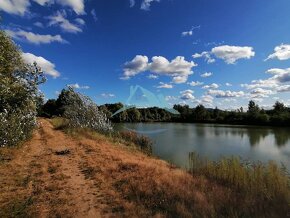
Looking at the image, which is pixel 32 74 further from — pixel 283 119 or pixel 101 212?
pixel 283 119

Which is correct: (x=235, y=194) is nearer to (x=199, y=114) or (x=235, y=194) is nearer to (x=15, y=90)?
(x=15, y=90)

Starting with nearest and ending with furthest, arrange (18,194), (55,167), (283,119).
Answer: (18,194)
(55,167)
(283,119)

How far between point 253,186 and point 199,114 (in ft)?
320

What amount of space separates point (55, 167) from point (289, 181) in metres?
9.12

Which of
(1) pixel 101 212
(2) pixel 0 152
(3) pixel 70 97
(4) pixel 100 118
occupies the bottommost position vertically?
(1) pixel 101 212

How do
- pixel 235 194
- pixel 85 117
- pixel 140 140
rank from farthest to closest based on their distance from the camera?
pixel 85 117 → pixel 140 140 → pixel 235 194

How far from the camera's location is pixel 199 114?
10569 cm

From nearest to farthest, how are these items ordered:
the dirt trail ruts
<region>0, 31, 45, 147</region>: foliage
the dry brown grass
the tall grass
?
the dry brown grass
the dirt trail ruts
<region>0, 31, 45, 147</region>: foliage
the tall grass

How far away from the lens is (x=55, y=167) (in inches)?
473

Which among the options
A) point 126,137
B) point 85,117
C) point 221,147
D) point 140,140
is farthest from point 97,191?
point 221,147

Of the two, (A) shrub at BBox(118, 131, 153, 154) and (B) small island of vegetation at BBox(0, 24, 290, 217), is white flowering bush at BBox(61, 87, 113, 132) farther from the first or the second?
(B) small island of vegetation at BBox(0, 24, 290, 217)

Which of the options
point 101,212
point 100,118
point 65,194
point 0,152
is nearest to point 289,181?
point 101,212

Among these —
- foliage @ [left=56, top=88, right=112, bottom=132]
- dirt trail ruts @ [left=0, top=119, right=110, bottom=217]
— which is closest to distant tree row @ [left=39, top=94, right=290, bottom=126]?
foliage @ [left=56, top=88, right=112, bottom=132]

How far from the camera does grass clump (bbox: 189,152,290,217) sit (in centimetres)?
760
